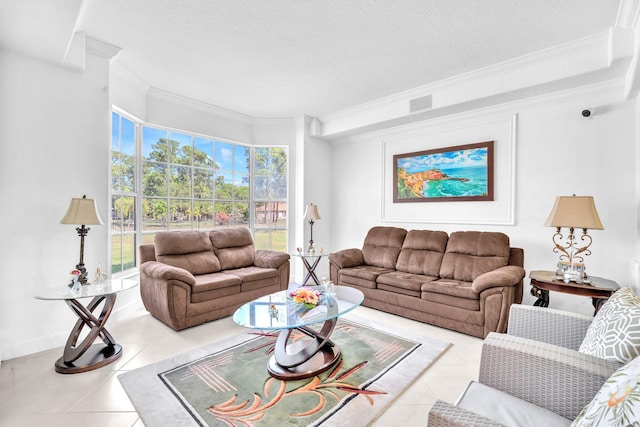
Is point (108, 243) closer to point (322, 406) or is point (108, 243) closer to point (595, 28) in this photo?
point (322, 406)

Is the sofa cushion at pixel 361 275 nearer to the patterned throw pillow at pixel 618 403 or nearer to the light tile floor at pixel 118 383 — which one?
the light tile floor at pixel 118 383

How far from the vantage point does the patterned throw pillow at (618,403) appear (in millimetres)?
756

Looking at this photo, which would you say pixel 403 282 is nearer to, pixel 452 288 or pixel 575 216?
pixel 452 288

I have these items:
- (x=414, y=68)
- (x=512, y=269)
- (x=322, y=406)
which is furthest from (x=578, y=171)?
(x=322, y=406)

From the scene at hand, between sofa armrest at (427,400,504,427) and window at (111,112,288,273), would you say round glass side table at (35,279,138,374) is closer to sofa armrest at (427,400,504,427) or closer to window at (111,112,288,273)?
window at (111,112,288,273)

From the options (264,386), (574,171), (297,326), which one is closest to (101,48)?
(297,326)

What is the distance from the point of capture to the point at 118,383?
2199 millimetres

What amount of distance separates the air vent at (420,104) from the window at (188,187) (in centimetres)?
229

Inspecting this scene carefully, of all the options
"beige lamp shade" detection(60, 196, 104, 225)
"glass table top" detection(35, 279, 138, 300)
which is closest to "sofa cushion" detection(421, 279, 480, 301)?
"glass table top" detection(35, 279, 138, 300)

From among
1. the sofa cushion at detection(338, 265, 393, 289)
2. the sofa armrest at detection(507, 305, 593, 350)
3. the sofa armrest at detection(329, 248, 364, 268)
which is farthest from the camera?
the sofa armrest at detection(329, 248, 364, 268)

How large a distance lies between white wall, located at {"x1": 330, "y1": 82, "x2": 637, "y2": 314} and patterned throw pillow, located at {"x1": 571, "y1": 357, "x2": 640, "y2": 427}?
118 inches

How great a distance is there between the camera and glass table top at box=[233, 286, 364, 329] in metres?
2.17

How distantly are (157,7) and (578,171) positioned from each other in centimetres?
440

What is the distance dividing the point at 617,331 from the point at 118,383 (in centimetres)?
294
